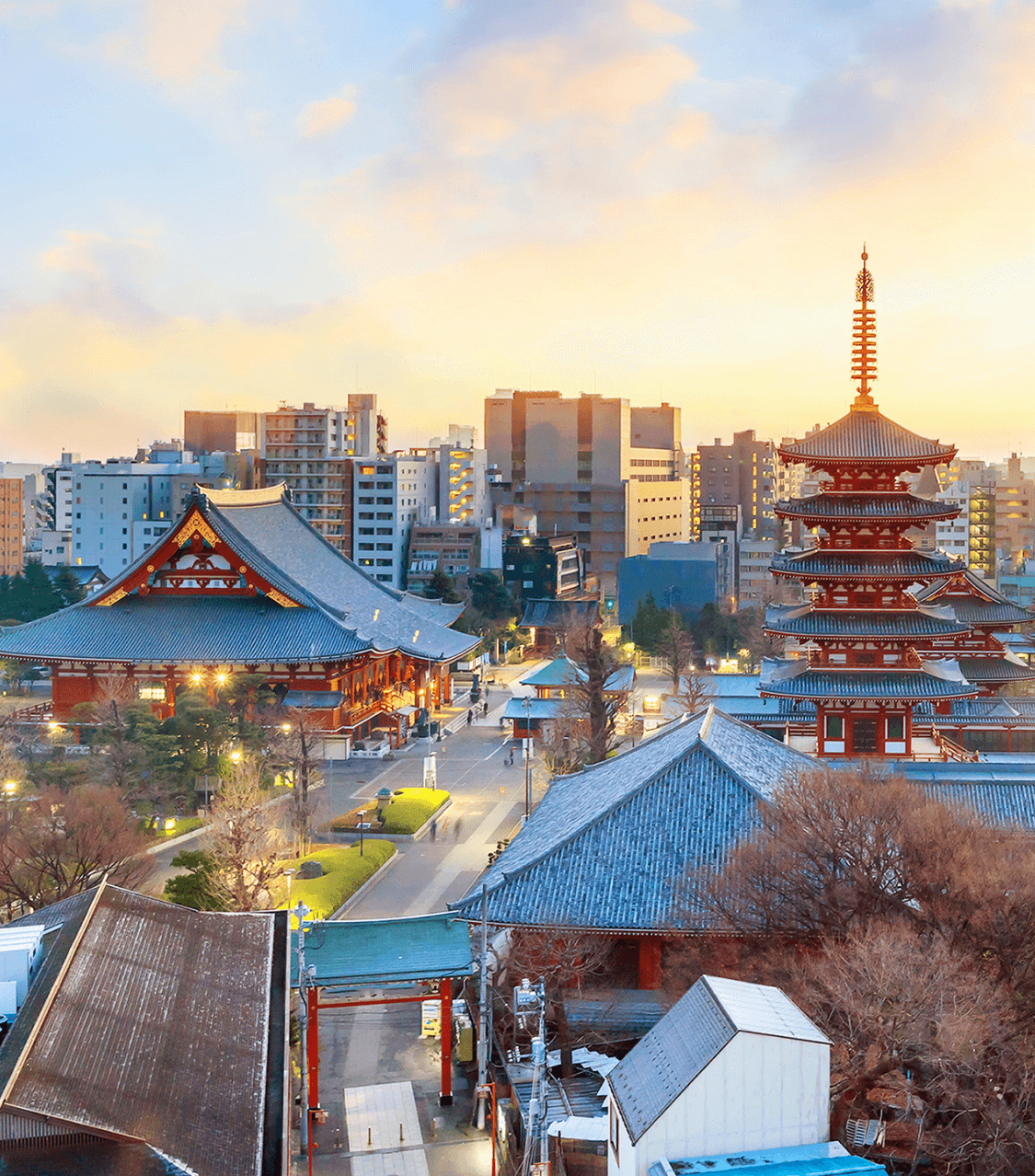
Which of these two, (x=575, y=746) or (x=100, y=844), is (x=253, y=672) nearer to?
(x=575, y=746)

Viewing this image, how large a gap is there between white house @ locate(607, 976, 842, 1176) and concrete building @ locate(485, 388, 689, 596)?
95.9 meters

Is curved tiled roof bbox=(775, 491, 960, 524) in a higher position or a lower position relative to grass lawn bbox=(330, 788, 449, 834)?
higher

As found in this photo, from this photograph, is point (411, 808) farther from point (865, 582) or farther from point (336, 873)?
point (865, 582)

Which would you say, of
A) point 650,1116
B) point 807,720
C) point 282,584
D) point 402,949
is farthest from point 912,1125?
point 282,584

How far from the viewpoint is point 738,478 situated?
471ft

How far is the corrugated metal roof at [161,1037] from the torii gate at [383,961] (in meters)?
0.98

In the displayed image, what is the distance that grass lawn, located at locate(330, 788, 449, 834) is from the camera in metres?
40.3

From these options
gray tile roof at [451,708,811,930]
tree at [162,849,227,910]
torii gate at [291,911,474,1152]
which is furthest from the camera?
tree at [162,849,227,910]

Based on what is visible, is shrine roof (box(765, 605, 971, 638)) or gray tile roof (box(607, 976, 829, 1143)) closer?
gray tile roof (box(607, 976, 829, 1143))

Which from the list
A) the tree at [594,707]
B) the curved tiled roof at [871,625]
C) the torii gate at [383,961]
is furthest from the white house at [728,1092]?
the curved tiled roof at [871,625]

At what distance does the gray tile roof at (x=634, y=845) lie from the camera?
23422 mm

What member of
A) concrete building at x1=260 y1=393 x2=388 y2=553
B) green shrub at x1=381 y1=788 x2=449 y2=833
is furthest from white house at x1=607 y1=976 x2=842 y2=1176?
concrete building at x1=260 y1=393 x2=388 y2=553

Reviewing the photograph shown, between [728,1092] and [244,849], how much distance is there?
52.2ft

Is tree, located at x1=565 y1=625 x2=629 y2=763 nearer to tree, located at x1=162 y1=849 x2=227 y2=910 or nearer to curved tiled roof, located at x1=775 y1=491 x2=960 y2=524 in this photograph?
curved tiled roof, located at x1=775 y1=491 x2=960 y2=524
